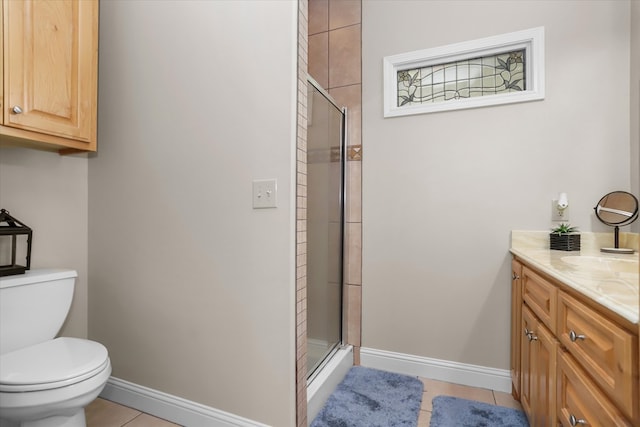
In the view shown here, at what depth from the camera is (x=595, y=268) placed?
3.86 ft

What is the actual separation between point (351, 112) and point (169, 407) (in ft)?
6.75

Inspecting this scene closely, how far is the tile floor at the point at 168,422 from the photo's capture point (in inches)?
63.9

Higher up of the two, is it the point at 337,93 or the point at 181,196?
the point at 337,93

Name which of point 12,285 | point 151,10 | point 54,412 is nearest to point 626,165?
point 151,10

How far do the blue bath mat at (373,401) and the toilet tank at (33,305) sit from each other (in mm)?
1340

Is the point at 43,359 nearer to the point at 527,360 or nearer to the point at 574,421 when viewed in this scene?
the point at 574,421

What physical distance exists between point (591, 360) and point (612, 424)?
0.51 feet

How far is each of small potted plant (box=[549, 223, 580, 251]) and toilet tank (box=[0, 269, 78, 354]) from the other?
245cm

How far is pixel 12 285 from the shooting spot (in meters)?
1.41

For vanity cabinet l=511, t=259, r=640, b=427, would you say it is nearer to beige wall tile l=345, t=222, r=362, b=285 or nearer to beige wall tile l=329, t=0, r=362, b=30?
beige wall tile l=345, t=222, r=362, b=285

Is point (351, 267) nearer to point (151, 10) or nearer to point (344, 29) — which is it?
point (344, 29)

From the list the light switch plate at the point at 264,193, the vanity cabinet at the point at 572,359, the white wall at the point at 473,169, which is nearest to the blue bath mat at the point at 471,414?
the vanity cabinet at the point at 572,359

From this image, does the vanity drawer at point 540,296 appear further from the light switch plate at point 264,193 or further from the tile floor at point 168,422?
the light switch plate at point 264,193

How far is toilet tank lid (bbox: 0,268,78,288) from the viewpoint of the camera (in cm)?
140
